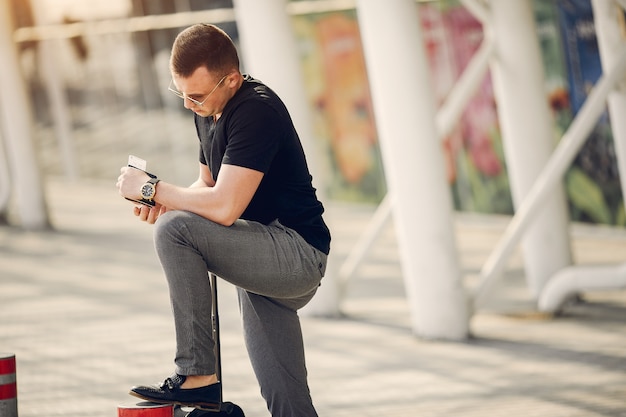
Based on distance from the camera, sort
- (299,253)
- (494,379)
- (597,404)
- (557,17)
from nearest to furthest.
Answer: (299,253) < (597,404) < (494,379) < (557,17)

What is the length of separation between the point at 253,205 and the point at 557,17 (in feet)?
32.1

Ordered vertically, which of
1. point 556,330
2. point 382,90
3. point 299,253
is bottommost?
point 556,330

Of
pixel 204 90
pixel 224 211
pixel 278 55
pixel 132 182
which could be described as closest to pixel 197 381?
→ pixel 224 211

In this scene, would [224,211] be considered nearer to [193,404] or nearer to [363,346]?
[193,404]

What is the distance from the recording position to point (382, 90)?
27.3ft

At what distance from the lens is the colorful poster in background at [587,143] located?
13133 mm

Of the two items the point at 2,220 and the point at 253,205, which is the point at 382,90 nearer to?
the point at 253,205

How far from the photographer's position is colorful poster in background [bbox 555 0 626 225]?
13133mm

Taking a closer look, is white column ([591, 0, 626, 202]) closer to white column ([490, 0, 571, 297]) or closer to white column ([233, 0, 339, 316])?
white column ([490, 0, 571, 297])

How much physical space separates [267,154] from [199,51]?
0.43 m

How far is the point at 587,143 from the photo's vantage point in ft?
44.1

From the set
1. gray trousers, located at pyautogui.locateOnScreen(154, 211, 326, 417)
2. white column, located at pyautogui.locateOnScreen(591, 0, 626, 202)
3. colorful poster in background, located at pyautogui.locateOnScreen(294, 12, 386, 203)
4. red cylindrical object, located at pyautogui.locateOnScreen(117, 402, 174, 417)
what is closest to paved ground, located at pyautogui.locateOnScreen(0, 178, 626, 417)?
white column, located at pyautogui.locateOnScreen(591, 0, 626, 202)

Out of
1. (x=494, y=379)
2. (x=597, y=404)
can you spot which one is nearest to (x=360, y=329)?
(x=494, y=379)

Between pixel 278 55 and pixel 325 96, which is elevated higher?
pixel 278 55
